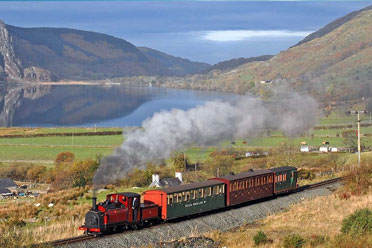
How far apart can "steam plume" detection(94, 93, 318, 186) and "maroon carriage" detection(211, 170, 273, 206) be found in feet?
21.6

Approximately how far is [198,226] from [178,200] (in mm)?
2409

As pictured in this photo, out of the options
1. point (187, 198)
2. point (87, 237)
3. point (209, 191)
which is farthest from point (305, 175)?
point (87, 237)

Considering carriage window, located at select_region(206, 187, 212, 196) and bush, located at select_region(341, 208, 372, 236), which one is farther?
carriage window, located at select_region(206, 187, 212, 196)

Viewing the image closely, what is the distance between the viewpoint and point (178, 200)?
1778 inches

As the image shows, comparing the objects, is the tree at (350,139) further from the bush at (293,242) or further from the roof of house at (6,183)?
the bush at (293,242)

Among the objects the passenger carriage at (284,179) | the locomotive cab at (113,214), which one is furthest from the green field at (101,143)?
the locomotive cab at (113,214)

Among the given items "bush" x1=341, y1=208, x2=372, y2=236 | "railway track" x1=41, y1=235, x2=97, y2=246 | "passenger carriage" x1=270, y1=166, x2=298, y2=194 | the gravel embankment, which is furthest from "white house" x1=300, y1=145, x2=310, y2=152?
"railway track" x1=41, y1=235, x2=97, y2=246

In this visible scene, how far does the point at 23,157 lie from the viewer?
126 meters

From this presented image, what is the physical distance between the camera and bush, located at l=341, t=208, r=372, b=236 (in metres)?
37.2

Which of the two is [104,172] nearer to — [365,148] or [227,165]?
[227,165]

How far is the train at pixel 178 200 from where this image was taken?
3956cm

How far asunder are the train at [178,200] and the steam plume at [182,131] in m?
3.85

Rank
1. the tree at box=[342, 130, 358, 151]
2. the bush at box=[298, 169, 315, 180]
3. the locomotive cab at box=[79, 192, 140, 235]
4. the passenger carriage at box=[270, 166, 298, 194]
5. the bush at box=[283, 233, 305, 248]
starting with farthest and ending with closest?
1. the tree at box=[342, 130, 358, 151]
2. the bush at box=[298, 169, 315, 180]
3. the passenger carriage at box=[270, 166, 298, 194]
4. the locomotive cab at box=[79, 192, 140, 235]
5. the bush at box=[283, 233, 305, 248]

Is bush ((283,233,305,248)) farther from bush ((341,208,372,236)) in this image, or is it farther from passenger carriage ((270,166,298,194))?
passenger carriage ((270,166,298,194))
